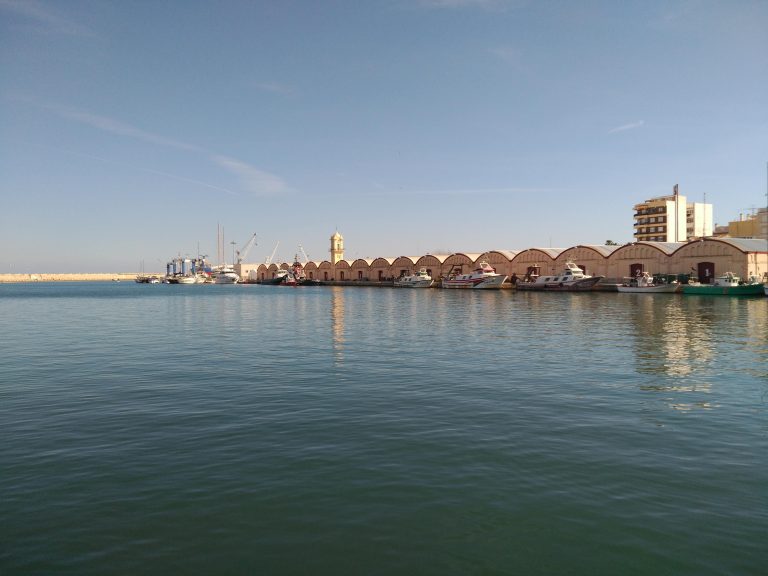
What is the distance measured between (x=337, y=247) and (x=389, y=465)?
17940 centimetres

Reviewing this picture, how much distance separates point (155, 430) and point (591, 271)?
9508 cm

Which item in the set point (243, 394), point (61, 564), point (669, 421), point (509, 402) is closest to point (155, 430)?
point (243, 394)

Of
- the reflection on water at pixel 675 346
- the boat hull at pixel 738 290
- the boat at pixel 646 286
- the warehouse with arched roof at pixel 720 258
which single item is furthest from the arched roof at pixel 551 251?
the reflection on water at pixel 675 346

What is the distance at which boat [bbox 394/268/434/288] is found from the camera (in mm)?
126375

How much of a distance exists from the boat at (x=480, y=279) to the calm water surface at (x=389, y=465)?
82.1 meters

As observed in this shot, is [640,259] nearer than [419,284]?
Yes

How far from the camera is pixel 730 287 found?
72750 mm

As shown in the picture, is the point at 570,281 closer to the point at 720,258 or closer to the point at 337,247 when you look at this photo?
the point at 720,258

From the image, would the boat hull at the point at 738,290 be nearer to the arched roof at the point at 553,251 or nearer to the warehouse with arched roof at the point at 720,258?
the warehouse with arched roof at the point at 720,258

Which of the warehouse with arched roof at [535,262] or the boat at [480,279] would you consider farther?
the boat at [480,279]

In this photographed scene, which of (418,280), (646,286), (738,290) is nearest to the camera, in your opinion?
(738,290)

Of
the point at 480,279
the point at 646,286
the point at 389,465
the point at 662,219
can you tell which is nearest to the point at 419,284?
the point at 480,279

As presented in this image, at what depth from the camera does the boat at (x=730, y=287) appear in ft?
238

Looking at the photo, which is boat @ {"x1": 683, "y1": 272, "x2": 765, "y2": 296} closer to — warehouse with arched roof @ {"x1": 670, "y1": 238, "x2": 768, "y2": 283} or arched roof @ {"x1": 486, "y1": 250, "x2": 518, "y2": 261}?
warehouse with arched roof @ {"x1": 670, "y1": 238, "x2": 768, "y2": 283}
